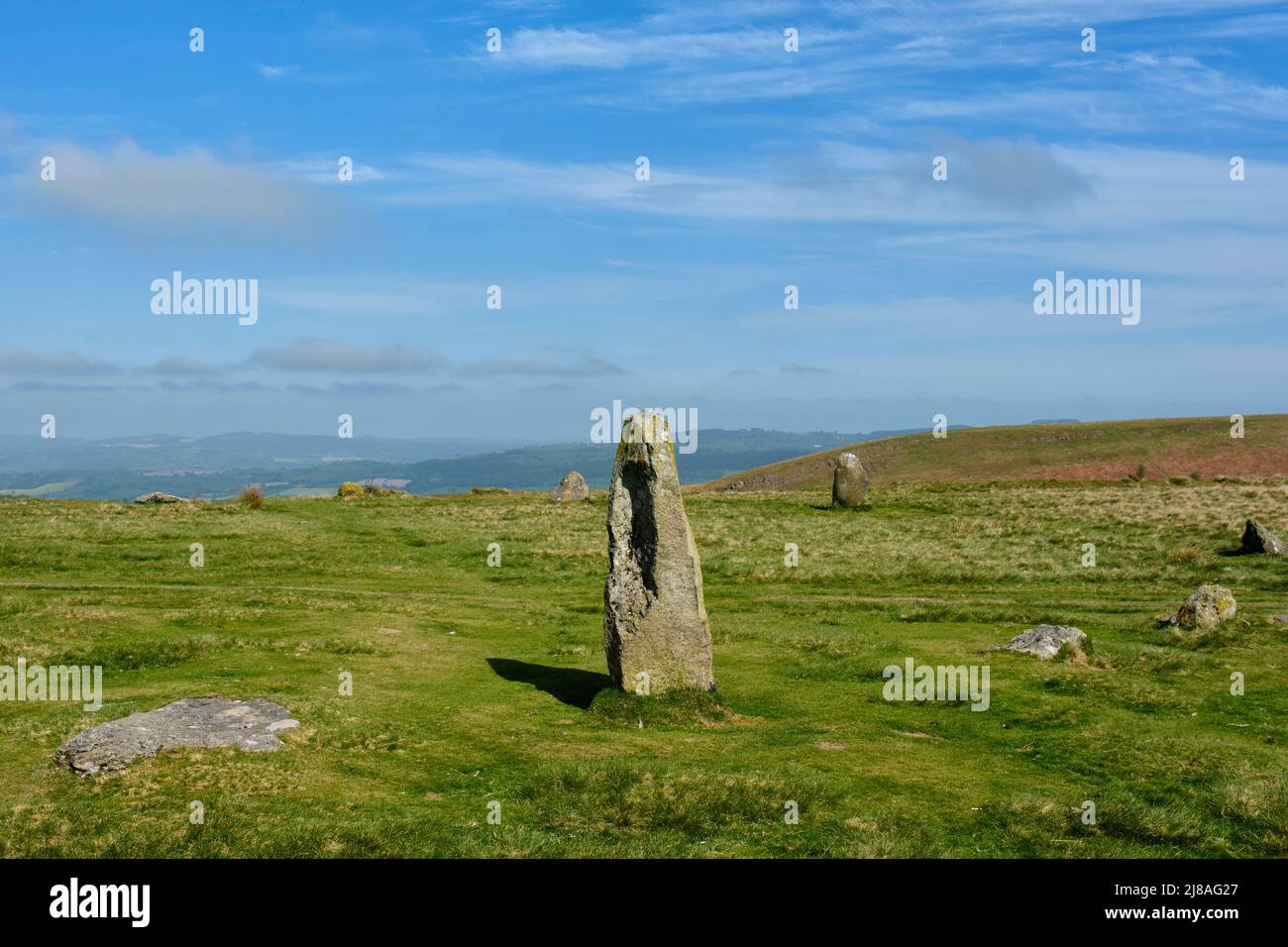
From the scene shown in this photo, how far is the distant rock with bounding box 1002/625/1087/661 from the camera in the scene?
2370cm

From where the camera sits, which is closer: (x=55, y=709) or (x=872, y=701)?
(x=55, y=709)

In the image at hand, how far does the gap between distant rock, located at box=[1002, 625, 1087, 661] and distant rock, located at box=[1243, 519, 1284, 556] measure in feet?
67.1

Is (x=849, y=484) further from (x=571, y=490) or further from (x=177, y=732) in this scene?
(x=177, y=732)

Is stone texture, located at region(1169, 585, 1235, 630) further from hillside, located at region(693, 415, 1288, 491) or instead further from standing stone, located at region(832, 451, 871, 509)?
hillside, located at region(693, 415, 1288, 491)

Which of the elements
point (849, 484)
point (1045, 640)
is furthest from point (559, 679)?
point (849, 484)

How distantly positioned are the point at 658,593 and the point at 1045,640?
10900 mm

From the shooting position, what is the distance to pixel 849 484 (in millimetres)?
61875

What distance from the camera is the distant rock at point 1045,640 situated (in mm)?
Result: 23703

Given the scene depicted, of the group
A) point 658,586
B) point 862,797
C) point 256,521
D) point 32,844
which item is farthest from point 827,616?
point 256,521

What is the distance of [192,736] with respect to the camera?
14953 millimetres

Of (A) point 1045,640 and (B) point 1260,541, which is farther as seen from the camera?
(B) point 1260,541

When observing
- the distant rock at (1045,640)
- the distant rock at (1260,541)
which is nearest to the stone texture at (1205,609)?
the distant rock at (1045,640)
